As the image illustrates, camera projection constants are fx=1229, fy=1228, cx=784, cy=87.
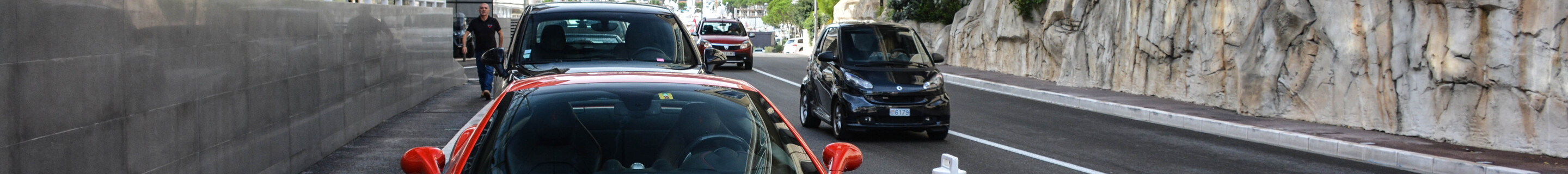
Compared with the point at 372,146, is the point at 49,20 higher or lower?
higher

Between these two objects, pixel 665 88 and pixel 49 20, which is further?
pixel 49 20

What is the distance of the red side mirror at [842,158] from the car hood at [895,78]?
5945 millimetres

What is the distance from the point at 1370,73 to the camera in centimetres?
1238

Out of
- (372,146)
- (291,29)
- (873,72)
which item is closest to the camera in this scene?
(291,29)

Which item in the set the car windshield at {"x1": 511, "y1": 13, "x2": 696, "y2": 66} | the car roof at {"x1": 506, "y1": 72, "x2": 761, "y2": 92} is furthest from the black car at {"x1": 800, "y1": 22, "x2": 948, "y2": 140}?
the car roof at {"x1": 506, "y1": 72, "x2": 761, "y2": 92}

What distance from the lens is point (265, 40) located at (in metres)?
7.75

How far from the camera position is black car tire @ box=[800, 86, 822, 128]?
1192cm

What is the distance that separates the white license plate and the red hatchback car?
5.68m

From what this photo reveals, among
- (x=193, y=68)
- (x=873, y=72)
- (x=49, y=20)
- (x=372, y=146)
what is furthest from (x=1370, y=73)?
(x=49, y=20)

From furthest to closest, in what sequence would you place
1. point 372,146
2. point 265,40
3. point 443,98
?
point 443,98, point 372,146, point 265,40

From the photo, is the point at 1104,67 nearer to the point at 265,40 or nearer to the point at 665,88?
the point at 265,40

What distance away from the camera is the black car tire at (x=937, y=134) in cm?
1069

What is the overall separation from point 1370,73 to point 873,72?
17.4 feet

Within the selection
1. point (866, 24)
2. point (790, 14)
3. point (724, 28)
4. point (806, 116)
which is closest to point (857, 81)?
point (806, 116)
